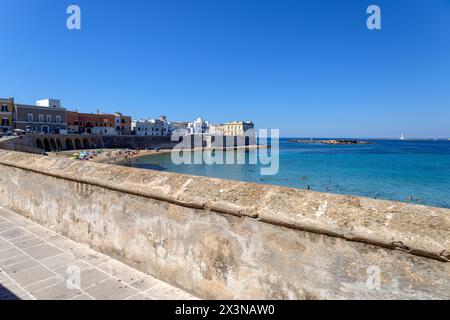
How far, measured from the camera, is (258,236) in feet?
6.62

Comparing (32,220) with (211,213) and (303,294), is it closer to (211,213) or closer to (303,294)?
(211,213)

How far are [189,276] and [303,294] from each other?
1062 millimetres

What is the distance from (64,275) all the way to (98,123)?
7630 cm

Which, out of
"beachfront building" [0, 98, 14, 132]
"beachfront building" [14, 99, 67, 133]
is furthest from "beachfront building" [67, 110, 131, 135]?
"beachfront building" [0, 98, 14, 132]

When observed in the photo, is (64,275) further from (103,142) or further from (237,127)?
(237,127)

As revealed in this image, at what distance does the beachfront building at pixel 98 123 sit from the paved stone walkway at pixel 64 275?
70.1 metres

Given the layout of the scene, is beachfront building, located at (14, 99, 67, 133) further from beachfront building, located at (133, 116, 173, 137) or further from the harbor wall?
beachfront building, located at (133, 116, 173, 137)

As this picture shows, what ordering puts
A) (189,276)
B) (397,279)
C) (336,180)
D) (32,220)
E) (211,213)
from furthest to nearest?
(336,180)
(32,220)
(189,276)
(211,213)
(397,279)

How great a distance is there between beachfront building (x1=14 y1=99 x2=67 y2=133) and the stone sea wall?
203 ft

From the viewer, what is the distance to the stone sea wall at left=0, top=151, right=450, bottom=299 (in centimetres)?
152

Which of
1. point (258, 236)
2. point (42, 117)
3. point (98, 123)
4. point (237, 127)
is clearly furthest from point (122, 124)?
point (258, 236)
